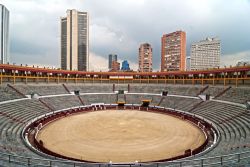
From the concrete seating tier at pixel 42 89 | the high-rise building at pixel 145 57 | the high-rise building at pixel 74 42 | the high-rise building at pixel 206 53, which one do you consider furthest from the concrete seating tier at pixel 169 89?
the high-rise building at pixel 206 53

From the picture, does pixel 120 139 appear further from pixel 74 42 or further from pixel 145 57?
pixel 145 57

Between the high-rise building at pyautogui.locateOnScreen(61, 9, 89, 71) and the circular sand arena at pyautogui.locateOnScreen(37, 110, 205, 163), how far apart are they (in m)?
90.8

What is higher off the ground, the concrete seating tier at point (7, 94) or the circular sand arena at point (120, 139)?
the concrete seating tier at point (7, 94)

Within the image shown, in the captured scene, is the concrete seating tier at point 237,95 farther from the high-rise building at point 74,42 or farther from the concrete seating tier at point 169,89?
the high-rise building at point 74,42

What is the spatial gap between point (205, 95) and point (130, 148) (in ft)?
96.5

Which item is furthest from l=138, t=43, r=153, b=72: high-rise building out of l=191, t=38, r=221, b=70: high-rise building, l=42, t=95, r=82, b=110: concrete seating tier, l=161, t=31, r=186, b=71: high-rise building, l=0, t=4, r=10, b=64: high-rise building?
l=42, t=95, r=82, b=110: concrete seating tier

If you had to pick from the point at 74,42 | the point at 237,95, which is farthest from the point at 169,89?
the point at 74,42

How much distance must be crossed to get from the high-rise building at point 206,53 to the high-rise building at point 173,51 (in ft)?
210

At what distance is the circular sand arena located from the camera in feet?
66.6

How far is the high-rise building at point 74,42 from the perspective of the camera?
121125mm

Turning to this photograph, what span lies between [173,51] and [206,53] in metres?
69.4

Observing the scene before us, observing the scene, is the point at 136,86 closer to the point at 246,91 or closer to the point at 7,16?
the point at 246,91

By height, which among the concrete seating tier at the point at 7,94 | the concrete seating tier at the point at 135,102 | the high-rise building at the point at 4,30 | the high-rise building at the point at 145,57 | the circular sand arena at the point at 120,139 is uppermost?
the high-rise building at the point at 4,30

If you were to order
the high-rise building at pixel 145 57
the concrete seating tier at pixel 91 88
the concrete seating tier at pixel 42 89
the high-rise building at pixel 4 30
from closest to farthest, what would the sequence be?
1. the concrete seating tier at pixel 42 89
2. the concrete seating tier at pixel 91 88
3. the high-rise building at pixel 4 30
4. the high-rise building at pixel 145 57
